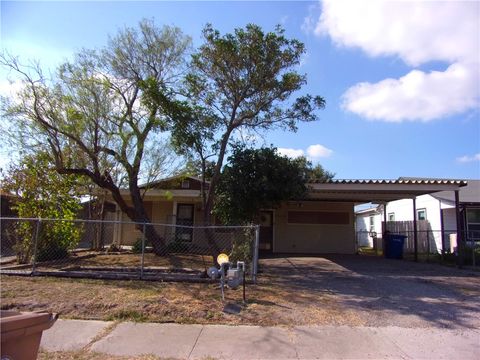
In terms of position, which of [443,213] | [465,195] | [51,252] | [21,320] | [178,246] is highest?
[465,195]

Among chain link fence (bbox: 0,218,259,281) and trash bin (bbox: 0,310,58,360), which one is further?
chain link fence (bbox: 0,218,259,281)


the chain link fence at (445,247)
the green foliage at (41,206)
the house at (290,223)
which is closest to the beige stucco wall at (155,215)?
the house at (290,223)

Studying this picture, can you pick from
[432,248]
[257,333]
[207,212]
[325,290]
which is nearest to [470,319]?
[325,290]

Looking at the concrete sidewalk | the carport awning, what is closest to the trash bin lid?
the concrete sidewalk

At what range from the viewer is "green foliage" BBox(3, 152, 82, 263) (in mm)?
13109

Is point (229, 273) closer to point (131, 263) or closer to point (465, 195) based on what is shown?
point (131, 263)

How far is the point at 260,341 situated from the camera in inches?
241

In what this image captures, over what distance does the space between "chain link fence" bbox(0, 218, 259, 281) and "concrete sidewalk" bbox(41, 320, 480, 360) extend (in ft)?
11.1

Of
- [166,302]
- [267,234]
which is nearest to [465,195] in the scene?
[267,234]

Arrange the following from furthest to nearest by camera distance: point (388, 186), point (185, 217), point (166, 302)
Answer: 1. point (185, 217)
2. point (388, 186)
3. point (166, 302)

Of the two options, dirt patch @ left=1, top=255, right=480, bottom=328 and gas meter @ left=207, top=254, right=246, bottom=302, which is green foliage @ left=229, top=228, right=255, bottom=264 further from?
gas meter @ left=207, top=254, right=246, bottom=302

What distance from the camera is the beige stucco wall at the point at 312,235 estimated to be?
69.8 feet

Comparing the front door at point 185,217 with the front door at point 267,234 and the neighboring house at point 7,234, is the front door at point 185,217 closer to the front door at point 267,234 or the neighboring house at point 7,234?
the front door at point 267,234

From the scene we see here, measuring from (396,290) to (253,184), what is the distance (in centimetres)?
449
